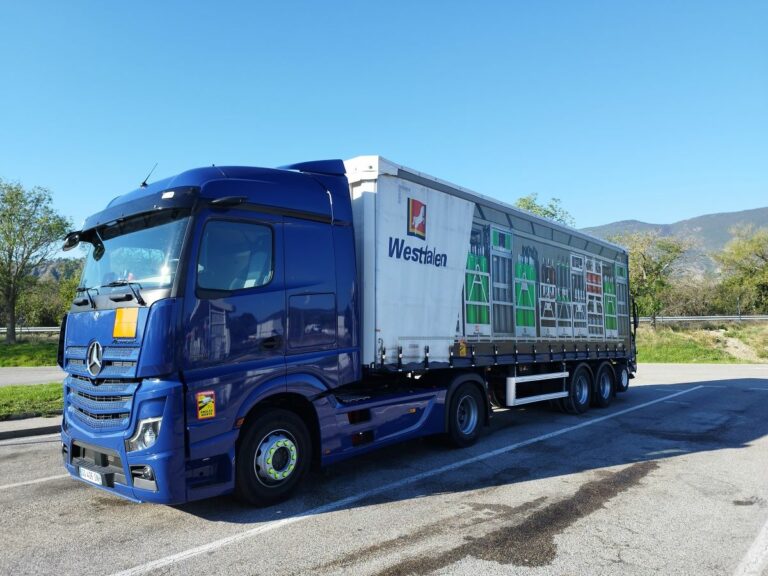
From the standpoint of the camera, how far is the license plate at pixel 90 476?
4.66 metres

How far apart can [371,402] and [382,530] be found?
1.79 metres

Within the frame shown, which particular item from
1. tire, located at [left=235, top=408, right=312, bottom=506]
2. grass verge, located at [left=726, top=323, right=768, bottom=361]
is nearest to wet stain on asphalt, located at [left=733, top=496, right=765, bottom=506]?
tire, located at [left=235, top=408, right=312, bottom=506]

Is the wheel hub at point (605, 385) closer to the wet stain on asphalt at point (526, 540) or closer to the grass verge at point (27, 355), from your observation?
the wet stain on asphalt at point (526, 540)

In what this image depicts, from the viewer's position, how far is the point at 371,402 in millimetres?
6070

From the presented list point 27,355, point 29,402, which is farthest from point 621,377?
point 27,355

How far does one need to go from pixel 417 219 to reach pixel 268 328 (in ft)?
8.50

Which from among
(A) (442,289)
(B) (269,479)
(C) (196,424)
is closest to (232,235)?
(C) (196,424)

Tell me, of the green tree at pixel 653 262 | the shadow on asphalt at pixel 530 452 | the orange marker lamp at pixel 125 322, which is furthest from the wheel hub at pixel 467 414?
the green tree at pixel 653 262

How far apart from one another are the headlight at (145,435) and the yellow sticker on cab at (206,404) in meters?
0.31

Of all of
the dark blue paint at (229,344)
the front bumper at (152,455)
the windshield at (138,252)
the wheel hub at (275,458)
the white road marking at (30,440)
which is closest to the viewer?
the front bumper at (152,455)

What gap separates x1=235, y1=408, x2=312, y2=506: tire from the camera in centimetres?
486

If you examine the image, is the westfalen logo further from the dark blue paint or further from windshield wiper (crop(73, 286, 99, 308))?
windshield wiper (crop(73, 286, 99, 308))

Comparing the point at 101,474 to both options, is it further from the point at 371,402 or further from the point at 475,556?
the point at 475,556

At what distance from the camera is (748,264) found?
4825cm
